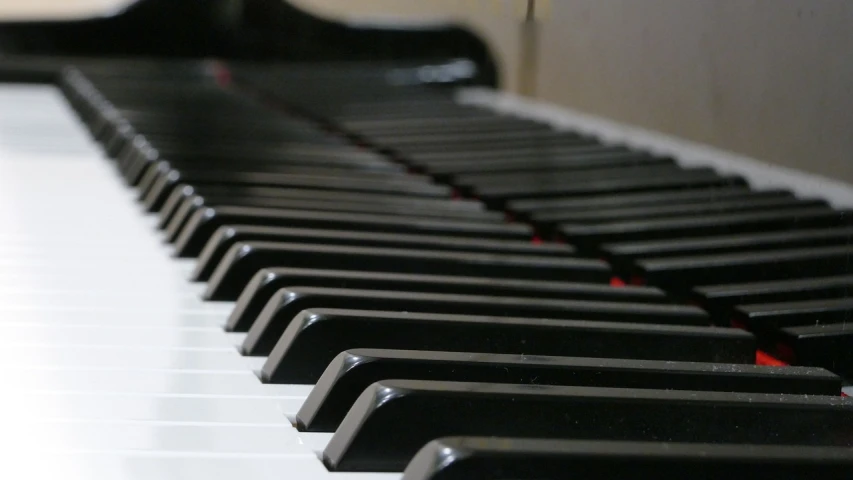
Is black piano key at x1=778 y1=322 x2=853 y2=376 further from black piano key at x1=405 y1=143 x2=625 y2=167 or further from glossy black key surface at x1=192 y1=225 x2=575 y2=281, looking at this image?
black piano key at x1=405 y1=143 x2=625 y2=167

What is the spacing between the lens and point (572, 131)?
2.09 metres

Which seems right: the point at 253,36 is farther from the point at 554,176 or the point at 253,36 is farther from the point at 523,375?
the point at 523,375

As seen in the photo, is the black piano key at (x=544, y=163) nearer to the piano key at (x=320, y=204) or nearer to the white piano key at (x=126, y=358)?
the piano key at (x=320, y=204)

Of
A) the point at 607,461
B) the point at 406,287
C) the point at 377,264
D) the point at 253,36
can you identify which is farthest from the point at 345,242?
the point at 253,36

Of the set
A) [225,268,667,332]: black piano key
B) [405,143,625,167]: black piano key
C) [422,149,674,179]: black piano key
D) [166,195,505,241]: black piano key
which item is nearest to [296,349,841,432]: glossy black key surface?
[225,268,667,332]: black piano key

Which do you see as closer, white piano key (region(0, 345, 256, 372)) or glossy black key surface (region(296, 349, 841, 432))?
glossy black key surface (region(296, 349, 841, 432))

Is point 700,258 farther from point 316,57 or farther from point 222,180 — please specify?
point 316,57

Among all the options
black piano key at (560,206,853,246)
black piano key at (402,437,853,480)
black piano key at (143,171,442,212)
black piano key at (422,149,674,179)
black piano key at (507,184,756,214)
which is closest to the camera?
black piano key at (402,437,853,480)

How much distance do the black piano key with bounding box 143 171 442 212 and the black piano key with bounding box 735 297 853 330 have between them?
0.64 metres

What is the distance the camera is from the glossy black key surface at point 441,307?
962mm

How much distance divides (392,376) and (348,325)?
0.12 meters

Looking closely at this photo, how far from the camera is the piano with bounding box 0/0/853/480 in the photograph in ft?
2.27

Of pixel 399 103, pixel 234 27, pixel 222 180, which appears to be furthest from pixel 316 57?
pixel 222 180

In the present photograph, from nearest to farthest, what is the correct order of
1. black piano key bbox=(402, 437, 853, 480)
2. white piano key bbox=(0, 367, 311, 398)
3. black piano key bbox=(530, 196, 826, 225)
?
black piano key bbox=(402, 437, 853, 480), white piano key bbox=(0, 367, 311, 398), black piano key bbox=(530, 196, 826, 225)
